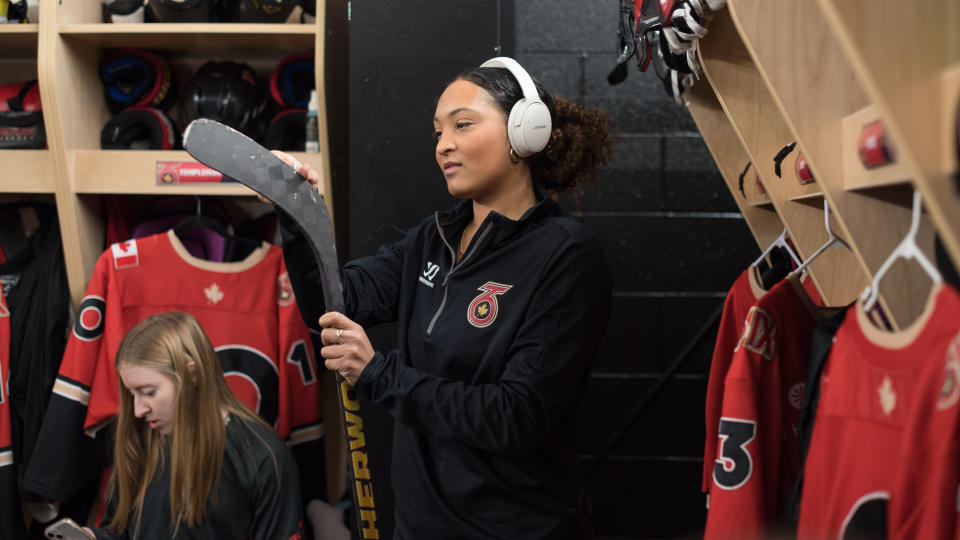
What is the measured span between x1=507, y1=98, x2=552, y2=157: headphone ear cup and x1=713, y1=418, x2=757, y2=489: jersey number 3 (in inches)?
20.4

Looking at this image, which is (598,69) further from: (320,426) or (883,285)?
(883,285)

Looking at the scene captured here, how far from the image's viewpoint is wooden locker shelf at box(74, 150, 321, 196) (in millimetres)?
2039

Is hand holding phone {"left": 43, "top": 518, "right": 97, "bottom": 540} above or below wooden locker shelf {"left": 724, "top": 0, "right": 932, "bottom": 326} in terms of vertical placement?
below

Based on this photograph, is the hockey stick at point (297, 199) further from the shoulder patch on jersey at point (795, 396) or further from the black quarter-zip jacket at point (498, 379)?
the shoulder patch on jersey at point (795, 396)

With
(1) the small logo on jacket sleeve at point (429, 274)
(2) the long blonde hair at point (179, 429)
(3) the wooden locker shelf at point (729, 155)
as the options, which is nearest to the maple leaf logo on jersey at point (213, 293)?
(2) the long blonde hair at point (179, 429)

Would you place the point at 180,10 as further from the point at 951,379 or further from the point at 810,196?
the point at 951,379

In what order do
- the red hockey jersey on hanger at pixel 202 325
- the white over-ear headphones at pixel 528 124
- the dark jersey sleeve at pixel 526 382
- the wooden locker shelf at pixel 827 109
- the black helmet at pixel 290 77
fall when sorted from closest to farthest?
1. the wooden locker shelf at pixel 827 109
2. the dark jersey sleeve at pixel 526 382
3. the white over-ear headphones at pixel 528 124
4. the red hockey jersey on hanger at pixel 202 325
5. the black helmet at pixel 290 77

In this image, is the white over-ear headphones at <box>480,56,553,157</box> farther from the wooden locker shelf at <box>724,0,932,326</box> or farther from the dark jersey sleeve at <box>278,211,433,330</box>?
the wooden locker shelf at <box>724,0,932,326</box>

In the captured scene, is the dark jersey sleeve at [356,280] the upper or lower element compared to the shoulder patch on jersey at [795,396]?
upper

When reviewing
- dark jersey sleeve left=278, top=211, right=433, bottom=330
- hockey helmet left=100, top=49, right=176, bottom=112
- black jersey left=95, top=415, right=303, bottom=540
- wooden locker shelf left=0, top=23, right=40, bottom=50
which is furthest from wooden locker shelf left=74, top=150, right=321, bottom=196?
dark jersey sleeve left=278, top=211, right=433, bottom=330

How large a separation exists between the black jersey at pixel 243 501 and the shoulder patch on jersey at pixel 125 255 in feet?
1.79

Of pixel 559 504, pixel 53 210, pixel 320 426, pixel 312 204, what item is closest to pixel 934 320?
pixel 559 504

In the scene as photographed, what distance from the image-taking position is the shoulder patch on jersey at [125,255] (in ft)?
6.58

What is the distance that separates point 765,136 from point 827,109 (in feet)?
1.38
